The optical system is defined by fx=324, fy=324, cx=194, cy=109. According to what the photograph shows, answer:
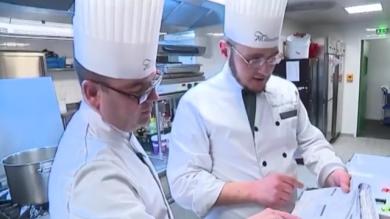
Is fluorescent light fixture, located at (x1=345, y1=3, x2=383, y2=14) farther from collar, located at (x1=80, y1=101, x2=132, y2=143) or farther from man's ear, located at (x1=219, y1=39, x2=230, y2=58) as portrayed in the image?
collar, located at (x1=80, y1=101, x2=132, y2=143)

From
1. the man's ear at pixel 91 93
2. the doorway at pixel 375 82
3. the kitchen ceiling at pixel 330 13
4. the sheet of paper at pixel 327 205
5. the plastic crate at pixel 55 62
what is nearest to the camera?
the man's ear at pixel 91 93

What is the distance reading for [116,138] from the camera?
820mm

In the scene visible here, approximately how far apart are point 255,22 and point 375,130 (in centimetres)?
851

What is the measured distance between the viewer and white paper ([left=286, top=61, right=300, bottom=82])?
229 inches

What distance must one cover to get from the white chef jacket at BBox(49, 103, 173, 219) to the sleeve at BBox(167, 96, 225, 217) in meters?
0.32

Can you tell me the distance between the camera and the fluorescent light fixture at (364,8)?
17.9ft

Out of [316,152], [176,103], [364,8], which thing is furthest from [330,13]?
[316,152]

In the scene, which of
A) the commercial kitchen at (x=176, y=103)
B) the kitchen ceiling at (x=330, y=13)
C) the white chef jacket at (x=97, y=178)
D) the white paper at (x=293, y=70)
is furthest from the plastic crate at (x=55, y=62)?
the white paper at (x=293, y=70)

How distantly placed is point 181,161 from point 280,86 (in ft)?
1.93

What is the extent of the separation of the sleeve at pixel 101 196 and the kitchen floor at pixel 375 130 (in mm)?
8389

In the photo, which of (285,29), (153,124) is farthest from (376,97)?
(153,124)

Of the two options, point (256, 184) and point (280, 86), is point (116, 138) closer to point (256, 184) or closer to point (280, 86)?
point (256, 184)

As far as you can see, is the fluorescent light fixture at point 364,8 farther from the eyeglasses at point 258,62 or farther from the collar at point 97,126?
the collar at point 97,126

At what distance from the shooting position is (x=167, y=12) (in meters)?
3.58
